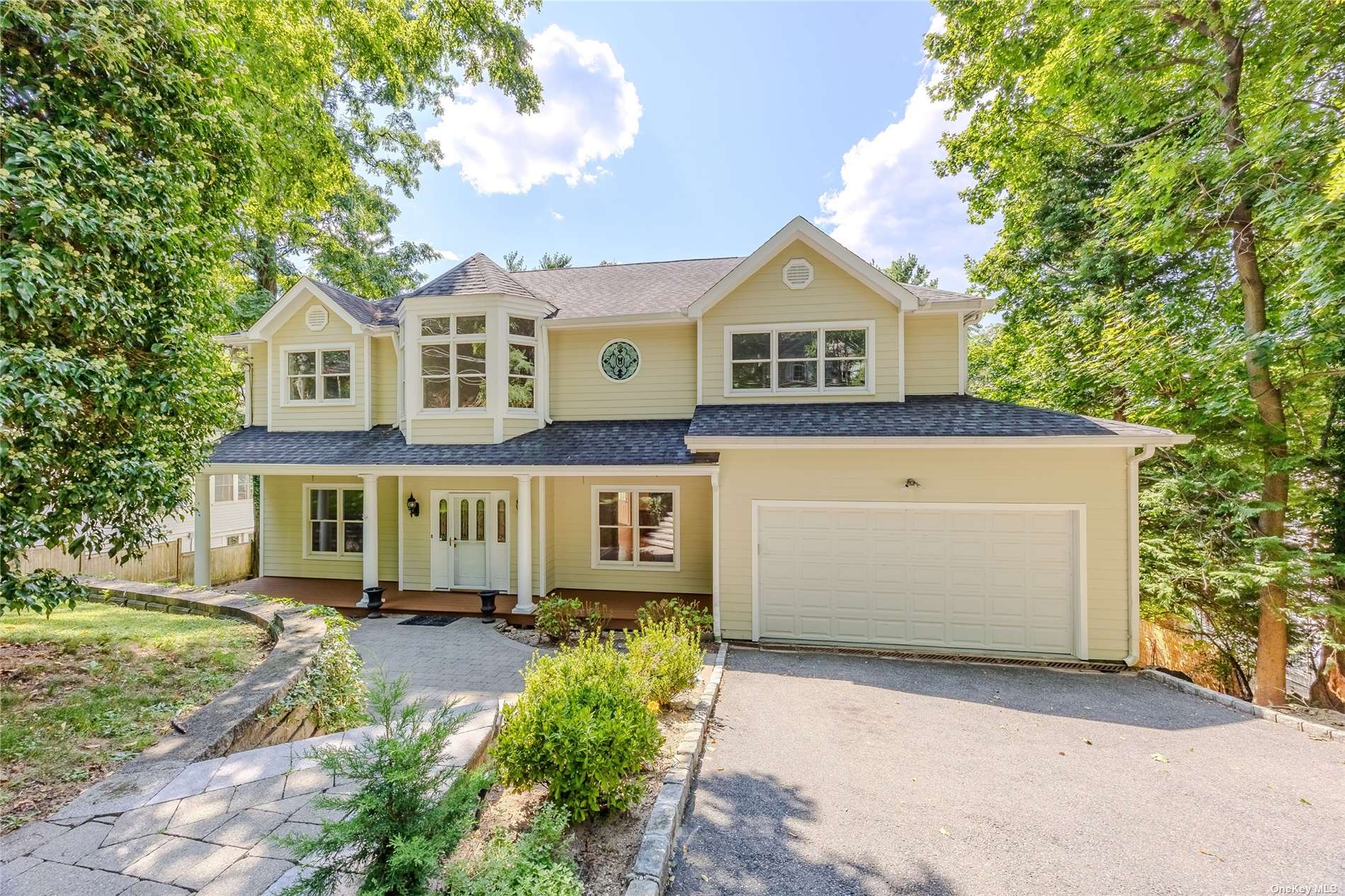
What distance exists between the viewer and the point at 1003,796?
4238 mm

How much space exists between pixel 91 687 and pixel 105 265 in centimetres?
362

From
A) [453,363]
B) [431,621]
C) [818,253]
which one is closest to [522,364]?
[453,363]

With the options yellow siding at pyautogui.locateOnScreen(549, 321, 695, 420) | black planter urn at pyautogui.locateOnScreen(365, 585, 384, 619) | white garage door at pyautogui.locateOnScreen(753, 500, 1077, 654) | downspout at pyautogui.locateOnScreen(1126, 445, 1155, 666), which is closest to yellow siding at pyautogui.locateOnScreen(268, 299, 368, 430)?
black planter urn at pyautogui.locateOnScreen(365, 585, 384, 619)

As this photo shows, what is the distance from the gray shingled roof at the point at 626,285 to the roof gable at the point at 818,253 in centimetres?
106

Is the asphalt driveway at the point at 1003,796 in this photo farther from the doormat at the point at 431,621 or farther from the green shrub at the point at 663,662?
the doormat at the point at 431,621

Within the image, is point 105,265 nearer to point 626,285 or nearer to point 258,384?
point 626,285

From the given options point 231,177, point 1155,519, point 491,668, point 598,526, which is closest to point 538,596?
point 598,526

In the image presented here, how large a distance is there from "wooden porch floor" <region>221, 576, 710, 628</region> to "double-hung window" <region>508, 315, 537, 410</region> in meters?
4.05

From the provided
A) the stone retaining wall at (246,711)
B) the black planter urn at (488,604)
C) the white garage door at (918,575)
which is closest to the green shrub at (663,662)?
the white garage door at (918,575)

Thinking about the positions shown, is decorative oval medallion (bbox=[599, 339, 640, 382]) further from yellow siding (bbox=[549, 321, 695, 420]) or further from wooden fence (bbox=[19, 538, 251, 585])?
wooden fence (bbox=[19, 538, 251, 585])

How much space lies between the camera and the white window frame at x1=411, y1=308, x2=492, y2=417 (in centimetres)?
1020

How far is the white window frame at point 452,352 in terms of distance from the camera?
33.4 ft

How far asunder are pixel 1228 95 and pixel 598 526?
44.6ft

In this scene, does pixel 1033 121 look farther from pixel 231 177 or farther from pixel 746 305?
pixel 231 177
